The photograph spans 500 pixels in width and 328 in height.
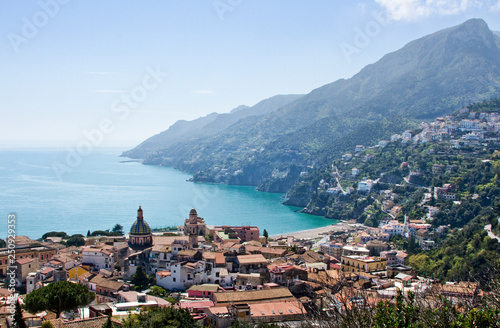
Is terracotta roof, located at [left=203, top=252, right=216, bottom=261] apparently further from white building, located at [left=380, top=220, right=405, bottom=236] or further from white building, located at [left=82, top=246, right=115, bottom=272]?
white building, located at [left=380, top=220, right=405, bottom=236]

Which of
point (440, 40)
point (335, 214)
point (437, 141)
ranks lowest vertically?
point (335, 214)

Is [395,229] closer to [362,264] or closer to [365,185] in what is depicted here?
[362,264]

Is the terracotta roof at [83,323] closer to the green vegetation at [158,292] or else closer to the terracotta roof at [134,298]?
the terracotta roof at [134,298]

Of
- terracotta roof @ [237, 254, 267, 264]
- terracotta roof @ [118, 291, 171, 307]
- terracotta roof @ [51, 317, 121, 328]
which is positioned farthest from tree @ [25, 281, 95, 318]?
terracotta roof @ [237, 254, 267, 264]

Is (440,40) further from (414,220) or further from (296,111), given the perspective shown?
(414,220)

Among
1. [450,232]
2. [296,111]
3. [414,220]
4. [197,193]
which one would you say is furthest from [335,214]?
[296,111]

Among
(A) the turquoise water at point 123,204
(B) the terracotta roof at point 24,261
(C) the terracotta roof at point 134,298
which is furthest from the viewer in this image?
(A) the turquoise water at point 123,204

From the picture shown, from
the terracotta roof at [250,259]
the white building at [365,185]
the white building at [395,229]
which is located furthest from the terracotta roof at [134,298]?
the white building at [365,185]
